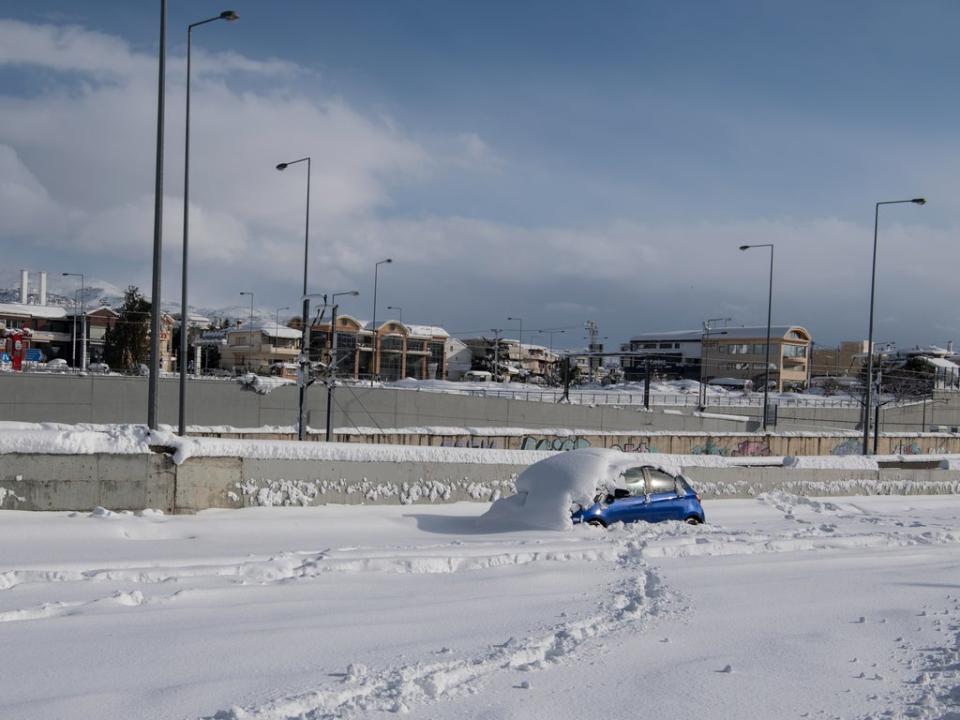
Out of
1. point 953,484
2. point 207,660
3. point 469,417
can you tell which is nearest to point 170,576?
point 207,660

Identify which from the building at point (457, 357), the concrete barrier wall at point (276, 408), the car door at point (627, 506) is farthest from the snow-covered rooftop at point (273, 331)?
the car door at point (627, 506)

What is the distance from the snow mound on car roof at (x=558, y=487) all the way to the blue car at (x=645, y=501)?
14 cm

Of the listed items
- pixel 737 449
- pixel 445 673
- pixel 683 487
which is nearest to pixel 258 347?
pixel 737 449

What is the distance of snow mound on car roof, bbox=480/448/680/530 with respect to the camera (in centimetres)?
1293

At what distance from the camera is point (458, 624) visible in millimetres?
7082

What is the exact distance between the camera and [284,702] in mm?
Answer: 5086

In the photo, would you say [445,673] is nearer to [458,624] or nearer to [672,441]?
[458,624]

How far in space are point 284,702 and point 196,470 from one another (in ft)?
27.8

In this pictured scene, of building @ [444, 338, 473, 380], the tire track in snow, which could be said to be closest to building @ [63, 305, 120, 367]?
building @ [444, 338, 473, 380]

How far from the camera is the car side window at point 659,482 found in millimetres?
14117

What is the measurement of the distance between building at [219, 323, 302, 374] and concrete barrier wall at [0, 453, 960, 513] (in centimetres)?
6601

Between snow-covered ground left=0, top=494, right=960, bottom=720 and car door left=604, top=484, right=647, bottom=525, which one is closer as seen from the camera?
snow-covered ground left=0, top=494, right=960, bottom=720

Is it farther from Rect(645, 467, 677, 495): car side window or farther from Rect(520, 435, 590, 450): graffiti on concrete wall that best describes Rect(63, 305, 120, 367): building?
Rect(645, 467, 677, 495): car side window

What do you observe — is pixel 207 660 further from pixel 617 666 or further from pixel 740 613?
pixel 740 613
